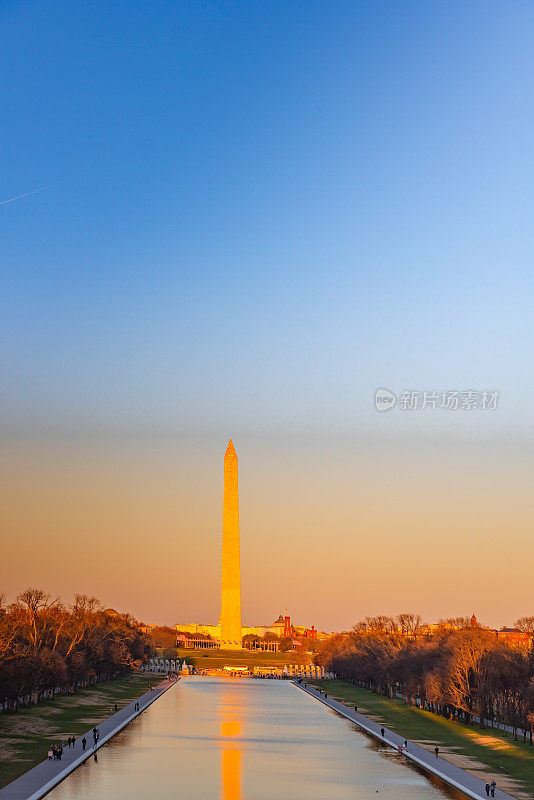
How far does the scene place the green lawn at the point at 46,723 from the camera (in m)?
47.4

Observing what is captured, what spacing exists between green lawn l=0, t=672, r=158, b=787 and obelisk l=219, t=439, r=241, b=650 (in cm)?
5793

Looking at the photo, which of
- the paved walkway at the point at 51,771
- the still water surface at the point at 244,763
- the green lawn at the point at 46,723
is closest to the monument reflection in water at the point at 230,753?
the still water surface at the point at 244,763

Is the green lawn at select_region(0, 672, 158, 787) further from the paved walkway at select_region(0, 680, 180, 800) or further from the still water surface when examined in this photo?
the still water surface

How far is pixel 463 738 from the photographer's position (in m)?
64.7

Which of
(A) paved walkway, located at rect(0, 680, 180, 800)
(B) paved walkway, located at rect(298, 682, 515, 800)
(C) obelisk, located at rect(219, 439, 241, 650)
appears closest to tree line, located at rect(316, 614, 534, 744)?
(B) paved walkway, located at rect(298, 682, 515, 800)

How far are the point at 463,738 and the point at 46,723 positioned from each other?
30835 mm

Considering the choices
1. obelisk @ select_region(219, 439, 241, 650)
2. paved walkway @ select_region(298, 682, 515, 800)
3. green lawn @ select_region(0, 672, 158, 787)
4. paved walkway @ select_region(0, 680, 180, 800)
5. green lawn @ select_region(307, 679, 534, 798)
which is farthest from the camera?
obelisk @ select_region(219, 439, 241, 650)

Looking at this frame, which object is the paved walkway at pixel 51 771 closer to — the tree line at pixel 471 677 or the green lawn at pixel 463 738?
the green lawn at pixel 463 738

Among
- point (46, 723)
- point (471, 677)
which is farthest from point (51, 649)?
point (471, 677)

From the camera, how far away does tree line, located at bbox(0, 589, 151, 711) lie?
7025cm

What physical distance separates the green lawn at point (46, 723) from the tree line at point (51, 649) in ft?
5.91

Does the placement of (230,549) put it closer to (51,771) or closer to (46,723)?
(46,723)

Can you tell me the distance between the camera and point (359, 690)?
126875mm

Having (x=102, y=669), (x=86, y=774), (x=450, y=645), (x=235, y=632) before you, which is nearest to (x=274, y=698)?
(x=450, y=645)
